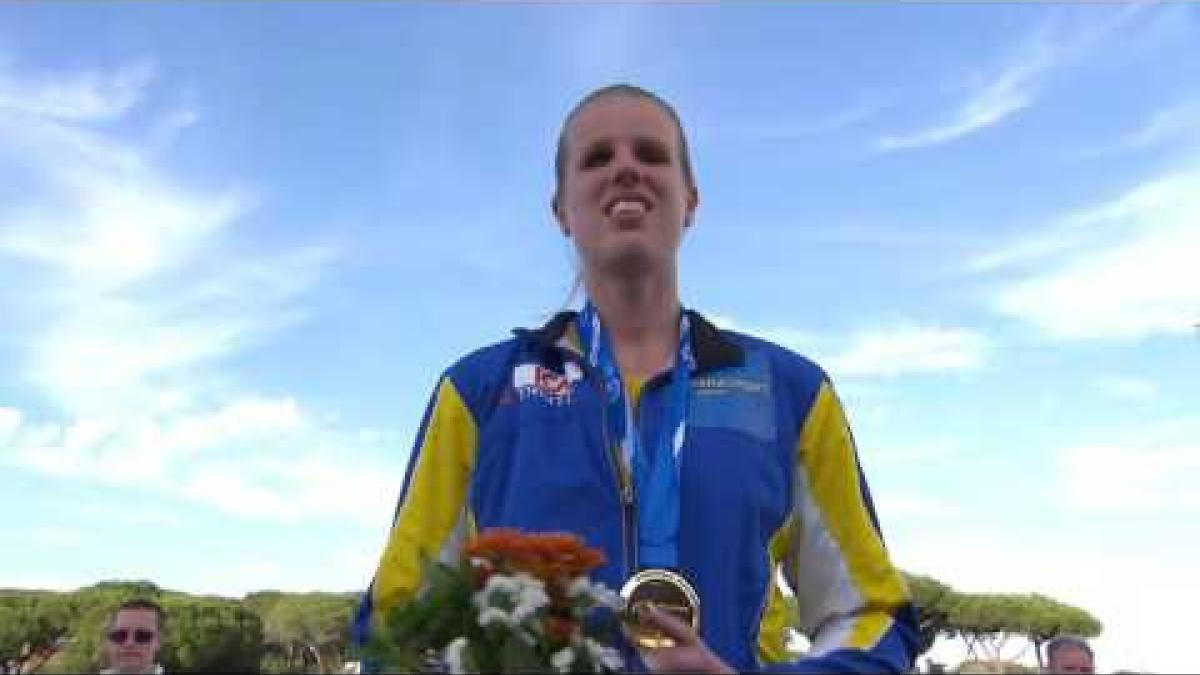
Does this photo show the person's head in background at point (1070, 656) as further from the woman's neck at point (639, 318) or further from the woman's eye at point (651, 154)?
the woman's eye at point (651, 154)

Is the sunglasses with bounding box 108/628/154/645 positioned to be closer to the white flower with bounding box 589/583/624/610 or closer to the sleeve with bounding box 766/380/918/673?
the sleeve with bounding box 766/380/918/673

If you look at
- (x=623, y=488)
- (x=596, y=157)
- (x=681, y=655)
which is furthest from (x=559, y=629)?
(x=596, y=157)

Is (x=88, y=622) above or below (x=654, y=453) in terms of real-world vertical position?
above

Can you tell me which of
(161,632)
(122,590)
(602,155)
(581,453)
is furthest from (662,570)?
(122,590)

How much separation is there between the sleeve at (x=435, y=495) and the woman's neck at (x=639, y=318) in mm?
580

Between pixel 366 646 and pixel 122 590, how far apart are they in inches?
2843

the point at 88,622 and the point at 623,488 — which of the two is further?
the point at 88,622

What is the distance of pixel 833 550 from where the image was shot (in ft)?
14.3

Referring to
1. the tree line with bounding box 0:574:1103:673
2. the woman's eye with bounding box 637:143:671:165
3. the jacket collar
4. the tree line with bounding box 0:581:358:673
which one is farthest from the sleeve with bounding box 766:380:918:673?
the tree line with bounding box 0:581:358:673

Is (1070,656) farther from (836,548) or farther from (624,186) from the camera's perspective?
(624,186)

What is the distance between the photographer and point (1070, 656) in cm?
1617

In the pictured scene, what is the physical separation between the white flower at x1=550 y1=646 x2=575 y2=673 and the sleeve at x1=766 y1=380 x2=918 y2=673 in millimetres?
1156

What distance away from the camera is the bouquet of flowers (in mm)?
2979

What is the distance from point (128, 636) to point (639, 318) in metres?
13.2
